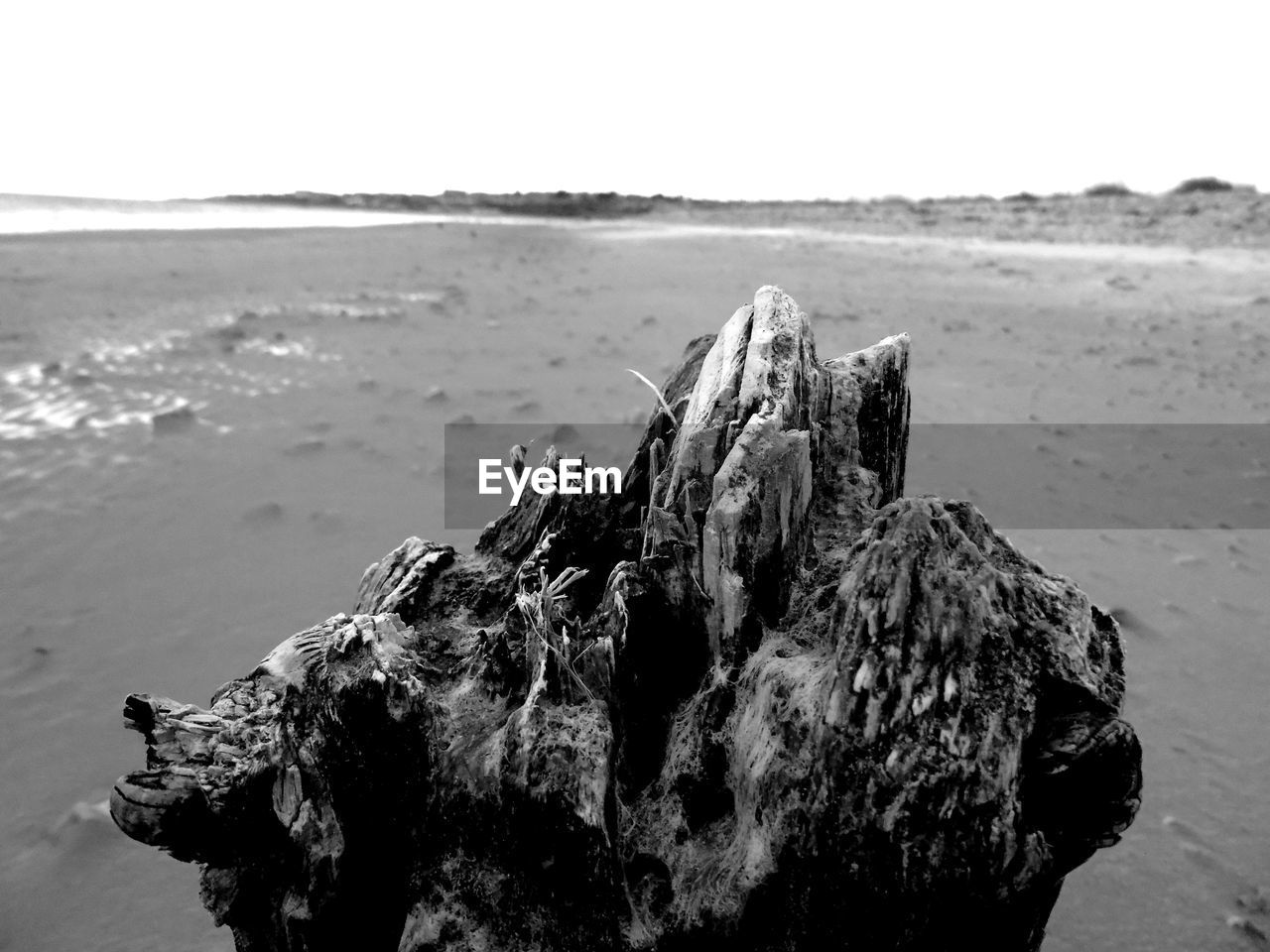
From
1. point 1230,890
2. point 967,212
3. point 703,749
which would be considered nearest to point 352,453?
point 703,749

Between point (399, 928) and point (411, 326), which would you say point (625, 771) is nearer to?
point (399, 928)

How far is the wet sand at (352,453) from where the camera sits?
295cm

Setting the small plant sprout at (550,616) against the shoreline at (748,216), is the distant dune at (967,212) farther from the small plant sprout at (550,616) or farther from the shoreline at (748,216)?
the small plant sprout at (550,616)

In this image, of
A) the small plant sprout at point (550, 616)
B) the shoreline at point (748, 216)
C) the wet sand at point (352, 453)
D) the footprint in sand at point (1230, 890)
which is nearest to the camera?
the small plant sprout at point (550, 616)

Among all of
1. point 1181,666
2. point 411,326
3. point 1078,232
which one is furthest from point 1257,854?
point 1078,232

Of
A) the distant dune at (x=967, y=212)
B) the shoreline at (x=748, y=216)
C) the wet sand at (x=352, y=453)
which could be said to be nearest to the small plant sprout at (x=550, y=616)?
the wet sand at (x=352, y=453)

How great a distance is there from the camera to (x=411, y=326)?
9.02 metres

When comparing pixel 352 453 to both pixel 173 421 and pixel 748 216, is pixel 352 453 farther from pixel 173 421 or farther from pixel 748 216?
pixel 748 216
